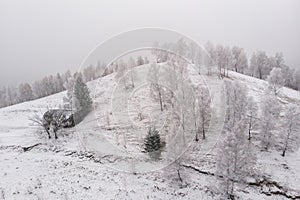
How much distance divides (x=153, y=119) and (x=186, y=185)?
15.5 metres

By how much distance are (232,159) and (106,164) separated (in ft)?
53.6

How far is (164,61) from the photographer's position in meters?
45.3

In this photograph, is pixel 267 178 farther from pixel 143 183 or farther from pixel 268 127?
pixel 143 183

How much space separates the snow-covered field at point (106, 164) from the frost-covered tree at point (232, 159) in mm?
1990

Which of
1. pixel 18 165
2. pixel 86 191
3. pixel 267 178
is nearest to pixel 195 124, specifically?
pixel 267 178

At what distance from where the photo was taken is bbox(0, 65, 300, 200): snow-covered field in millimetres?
24906

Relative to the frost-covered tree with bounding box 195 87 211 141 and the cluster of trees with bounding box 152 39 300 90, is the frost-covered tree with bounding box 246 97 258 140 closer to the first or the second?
the frost-covered tree with bounding box 195 87 211 141

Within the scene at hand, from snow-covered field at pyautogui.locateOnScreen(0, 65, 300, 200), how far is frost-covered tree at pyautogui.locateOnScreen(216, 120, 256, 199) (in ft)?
6.53

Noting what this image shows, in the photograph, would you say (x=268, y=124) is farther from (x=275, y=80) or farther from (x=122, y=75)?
(x=122, y=75)

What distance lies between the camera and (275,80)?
56.4 metres

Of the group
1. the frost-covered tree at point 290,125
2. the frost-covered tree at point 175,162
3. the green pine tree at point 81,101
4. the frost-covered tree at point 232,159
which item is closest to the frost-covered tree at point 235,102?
the frost-covered tree at point 290,125

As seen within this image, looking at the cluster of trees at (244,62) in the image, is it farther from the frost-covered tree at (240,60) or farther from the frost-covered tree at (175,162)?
the frost-covered tree at (175,162)

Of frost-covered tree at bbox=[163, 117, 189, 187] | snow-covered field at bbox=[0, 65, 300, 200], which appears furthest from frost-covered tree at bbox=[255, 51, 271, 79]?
frost-covered tree at bbox=[163, 117, 189, 187]

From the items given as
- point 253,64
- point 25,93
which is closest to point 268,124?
point 253,64
